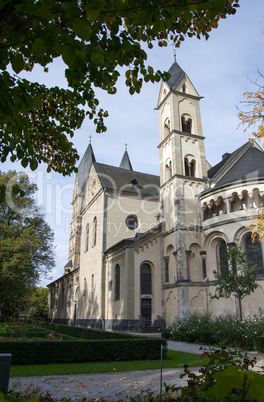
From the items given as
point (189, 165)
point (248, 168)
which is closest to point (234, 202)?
point (248, 168)

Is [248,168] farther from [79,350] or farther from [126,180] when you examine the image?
[79,350]

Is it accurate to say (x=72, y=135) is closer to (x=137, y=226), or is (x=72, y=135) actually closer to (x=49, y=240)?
(x=137, y=226)

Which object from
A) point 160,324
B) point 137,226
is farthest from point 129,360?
point 137,226

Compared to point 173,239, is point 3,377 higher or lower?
lower

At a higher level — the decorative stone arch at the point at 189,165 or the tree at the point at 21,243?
the decorative stone arch at the point at 189,165

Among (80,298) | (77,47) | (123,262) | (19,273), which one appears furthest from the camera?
(80,298)

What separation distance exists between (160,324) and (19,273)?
1473 centimetres

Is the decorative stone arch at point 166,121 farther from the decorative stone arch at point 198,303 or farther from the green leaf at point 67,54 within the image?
the green leaf at point 67,54

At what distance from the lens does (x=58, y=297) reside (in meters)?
48.9

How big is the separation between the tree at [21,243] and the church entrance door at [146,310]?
10.3 m

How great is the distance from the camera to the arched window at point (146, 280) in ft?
82.5

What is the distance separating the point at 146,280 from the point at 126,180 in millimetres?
13423

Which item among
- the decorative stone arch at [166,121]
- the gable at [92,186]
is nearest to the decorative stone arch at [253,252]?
the decorative stone arch at [166,121]

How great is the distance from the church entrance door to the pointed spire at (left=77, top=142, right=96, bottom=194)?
32761mm
